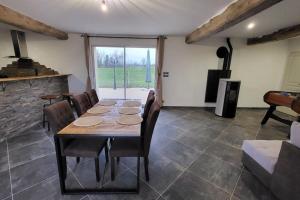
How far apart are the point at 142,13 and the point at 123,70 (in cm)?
229

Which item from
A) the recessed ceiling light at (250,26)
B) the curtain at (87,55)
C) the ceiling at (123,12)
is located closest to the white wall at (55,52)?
the curtain at (87,55)

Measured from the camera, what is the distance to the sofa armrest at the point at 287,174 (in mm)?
1325

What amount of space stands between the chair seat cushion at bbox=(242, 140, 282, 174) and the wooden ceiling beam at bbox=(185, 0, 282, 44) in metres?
1.71

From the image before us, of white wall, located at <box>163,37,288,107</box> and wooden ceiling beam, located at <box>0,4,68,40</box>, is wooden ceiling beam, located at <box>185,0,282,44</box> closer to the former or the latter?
white wall, located at <box>163,37,288,107</box>

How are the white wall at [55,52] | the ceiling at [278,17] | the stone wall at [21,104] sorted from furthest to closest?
1. the white wall at [55,52]
2. the stone wall at [21,104]
3. the ceiling at [278,17]

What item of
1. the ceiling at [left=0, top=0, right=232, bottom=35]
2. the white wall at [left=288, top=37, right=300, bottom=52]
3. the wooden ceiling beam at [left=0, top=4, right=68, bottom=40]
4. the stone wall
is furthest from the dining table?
the white wall at [left=288, top=37, right=300, bottom=52]

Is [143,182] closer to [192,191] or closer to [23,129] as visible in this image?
[192,191]

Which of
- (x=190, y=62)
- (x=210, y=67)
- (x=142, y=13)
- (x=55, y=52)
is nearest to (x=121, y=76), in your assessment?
(x=55, y=52)

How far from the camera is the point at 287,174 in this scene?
4.63ft

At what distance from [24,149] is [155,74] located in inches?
143

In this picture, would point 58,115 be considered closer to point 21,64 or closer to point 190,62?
point 21,64

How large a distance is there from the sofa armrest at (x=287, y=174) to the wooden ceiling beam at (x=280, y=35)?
316 cm

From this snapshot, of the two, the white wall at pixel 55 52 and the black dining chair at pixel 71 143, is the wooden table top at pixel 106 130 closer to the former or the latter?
the black dining chair at pixel 71 143

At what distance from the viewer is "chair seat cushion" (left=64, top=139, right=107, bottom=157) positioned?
1669 mm
